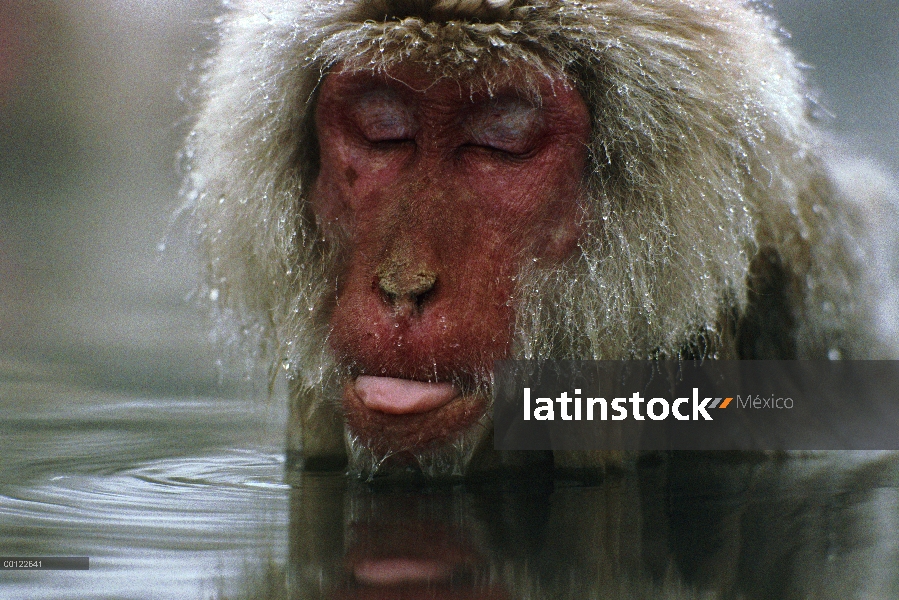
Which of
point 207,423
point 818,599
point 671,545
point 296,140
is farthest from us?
point 207,423

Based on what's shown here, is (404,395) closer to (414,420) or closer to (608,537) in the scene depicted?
(414,420)

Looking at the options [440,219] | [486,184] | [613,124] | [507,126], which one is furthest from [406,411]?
[613,124]

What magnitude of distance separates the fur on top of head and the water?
37cm

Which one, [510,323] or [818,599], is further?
[510,323]

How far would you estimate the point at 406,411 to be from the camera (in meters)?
2.22

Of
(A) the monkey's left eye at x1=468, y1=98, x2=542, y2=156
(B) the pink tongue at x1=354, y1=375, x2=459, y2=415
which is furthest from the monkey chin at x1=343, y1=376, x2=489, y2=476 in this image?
(A) the monkey's left eye at x1=468, y1=98, x2=542, y2=156

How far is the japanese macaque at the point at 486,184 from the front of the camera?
2.22 meters

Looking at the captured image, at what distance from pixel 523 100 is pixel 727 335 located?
0.86m

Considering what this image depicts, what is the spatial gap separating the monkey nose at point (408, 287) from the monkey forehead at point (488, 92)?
0.38m

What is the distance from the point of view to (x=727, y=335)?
272cm

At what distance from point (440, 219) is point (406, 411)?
0.40 meters

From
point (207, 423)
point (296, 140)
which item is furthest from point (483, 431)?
point (207, 423)

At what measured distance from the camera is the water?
1.46 meters

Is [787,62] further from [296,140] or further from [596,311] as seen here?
[296,140]
